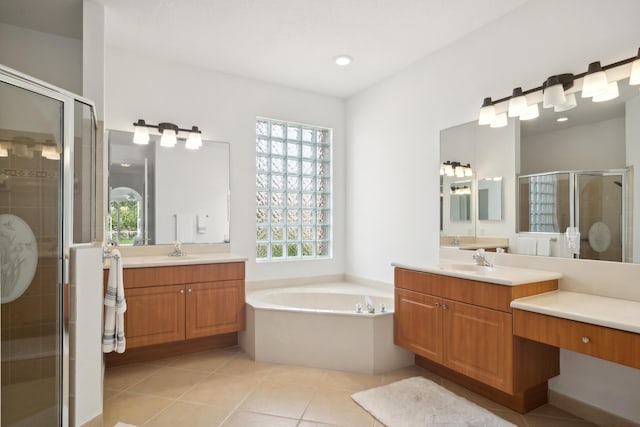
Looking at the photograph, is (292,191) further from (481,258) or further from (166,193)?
(481,258)

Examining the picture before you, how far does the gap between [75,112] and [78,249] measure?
2.49ft

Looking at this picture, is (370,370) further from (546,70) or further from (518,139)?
(546,70)

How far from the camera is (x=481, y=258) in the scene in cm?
265

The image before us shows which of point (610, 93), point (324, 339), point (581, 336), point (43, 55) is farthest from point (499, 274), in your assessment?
point (43, 55)

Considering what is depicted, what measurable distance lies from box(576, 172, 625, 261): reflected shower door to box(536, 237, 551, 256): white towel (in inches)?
7.3

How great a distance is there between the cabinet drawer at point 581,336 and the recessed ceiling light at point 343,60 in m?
2.43

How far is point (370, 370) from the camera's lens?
9.00ft

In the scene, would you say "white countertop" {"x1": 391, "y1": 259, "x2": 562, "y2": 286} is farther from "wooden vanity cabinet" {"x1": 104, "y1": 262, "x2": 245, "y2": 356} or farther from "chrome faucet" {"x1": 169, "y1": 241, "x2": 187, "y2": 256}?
"chrome faucet" {"x1": 169, "y1": 241, "x2": 187, "y2": 256}

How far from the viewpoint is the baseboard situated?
1.99 metres

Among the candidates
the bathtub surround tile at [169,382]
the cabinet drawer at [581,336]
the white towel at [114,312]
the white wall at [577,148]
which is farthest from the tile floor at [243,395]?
the white wall at [577,148]

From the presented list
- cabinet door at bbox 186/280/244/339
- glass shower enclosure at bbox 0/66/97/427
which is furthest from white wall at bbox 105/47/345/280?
glass shower enclosure at bbox 0/66/97/427

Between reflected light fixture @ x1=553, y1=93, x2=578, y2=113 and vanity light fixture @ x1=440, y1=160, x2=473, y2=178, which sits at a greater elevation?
reflected light fixture @ x1=553, y1=93, x2=578, y2=113

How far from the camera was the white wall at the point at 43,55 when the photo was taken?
269cm

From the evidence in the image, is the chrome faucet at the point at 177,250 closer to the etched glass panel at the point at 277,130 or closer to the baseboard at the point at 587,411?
the etched glass panel at the point at 277,130
